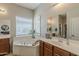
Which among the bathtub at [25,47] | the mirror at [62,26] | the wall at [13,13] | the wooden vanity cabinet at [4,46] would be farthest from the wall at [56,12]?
the wooden vanity cabinet at [4,46]

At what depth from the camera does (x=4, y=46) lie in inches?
151

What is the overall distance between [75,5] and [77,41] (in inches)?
31.5

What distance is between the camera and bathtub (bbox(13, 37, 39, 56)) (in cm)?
344

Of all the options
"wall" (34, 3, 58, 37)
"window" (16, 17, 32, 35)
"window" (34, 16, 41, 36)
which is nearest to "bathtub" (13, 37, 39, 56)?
"window" (16, 17, 32, 35)

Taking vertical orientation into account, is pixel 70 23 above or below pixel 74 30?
above

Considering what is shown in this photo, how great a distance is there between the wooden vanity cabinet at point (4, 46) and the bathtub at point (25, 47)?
30cm

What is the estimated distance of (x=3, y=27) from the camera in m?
3.76

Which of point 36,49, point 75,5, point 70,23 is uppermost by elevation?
point 75,5

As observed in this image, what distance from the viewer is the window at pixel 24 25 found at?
3.72 meters

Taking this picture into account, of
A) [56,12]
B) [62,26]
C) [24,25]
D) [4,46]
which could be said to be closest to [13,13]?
[24,25]

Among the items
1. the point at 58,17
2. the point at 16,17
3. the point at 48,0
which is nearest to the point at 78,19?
the point at 58,17

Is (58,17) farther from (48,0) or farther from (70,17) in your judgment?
(48,0)

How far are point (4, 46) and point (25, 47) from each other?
837 millimetres

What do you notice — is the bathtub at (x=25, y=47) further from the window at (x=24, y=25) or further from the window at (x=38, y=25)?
the window at (x=38, y=25)
